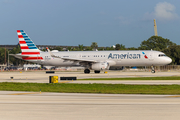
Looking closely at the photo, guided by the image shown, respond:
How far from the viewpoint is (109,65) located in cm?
5659

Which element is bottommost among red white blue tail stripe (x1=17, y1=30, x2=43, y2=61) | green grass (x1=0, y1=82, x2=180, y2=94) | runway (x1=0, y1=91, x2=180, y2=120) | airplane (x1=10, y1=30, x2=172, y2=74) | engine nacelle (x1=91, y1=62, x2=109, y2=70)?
runway (x1=0, y1=91, x2=180, y2=120)

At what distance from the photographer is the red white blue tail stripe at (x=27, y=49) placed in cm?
6197

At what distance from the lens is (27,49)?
62781 mm

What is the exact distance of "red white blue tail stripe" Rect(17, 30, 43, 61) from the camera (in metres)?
62.0

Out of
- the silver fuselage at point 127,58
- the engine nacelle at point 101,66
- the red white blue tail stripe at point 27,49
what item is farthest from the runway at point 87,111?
the red white blue tail stripe at point 27,49

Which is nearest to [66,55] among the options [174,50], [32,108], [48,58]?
[48,58]

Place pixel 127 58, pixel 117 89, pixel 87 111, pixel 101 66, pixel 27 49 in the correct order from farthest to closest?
pixel 27 49, pixel 127 58, pixel 101 66, pixel 117 89, pixel 87 111

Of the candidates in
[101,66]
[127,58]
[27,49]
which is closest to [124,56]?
[127,58]

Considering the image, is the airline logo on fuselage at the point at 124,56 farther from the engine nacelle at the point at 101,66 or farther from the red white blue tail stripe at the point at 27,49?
the red white blue tail stripe at the point at 27,49

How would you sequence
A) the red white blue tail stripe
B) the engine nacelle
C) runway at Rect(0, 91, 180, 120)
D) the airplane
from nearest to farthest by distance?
runway at Rect(0, 91, 180, 120), the engine nacelle, the airplane, the red white blue tail stripe

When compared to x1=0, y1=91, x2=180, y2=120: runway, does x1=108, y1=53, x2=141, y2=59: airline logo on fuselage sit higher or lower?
higher

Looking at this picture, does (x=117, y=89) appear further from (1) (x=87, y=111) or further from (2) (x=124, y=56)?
(2) (x=124, y=56)

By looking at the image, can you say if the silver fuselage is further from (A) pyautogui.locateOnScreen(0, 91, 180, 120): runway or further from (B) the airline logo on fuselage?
(A) pyautogui.locateOnScreen(0, 91, 180, 120): runway

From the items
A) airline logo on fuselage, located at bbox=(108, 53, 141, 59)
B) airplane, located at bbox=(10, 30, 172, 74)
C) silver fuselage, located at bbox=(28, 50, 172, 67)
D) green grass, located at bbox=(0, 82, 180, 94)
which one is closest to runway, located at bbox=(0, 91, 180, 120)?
green grass, located at bbox=(0, 82, 180, 94)
